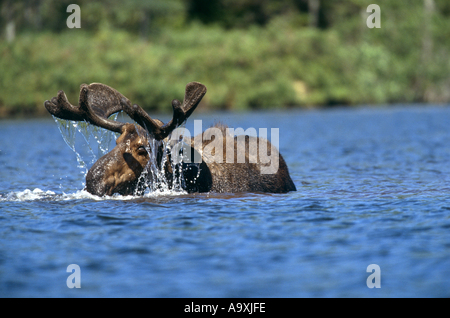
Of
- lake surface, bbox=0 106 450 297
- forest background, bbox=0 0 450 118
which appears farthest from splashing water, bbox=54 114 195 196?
forest background, bbox=0 0 450 118

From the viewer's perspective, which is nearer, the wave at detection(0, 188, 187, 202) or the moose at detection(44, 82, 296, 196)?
the moose at detection(44, 82, 296, 196)

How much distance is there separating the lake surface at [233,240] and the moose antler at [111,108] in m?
1.21

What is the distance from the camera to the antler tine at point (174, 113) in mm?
9562

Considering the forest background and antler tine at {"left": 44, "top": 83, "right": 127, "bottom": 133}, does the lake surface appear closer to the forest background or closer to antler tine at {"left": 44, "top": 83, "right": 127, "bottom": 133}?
antler tine at {"left": 44, "top": 83, "right": 127, "bottom": 133}

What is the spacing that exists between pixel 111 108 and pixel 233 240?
4.02m

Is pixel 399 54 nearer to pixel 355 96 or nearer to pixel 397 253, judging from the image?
pixel 355 96

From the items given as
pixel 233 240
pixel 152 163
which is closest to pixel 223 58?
pixel 152 163

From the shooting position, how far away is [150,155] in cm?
1000

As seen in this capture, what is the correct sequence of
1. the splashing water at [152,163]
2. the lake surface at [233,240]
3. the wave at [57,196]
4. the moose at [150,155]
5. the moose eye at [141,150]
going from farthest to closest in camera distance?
the wave at [57,196]
the splashing water at [152,163]
the moose eye at [141,150]
the moose at [150,155]
the lake surface at [233,240]

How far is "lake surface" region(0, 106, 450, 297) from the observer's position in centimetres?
641

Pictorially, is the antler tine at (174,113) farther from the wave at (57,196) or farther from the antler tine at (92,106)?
the wave at (57,196)

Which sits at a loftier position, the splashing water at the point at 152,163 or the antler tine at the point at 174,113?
the antler tine at the point at 174,113

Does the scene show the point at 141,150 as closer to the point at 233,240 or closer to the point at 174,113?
the point at 174,113

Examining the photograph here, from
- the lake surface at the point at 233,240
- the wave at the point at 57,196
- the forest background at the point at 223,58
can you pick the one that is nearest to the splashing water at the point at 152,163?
the wave at the point at 57,196
